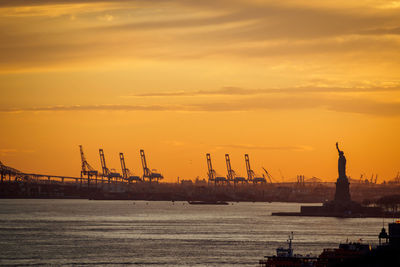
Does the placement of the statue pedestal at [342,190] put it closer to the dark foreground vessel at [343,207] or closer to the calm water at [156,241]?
the dark foreground vessel at [343,207]

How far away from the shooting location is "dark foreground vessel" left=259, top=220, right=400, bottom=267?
5700 centimetres

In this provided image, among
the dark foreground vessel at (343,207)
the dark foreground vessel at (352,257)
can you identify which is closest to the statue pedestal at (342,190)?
the dark foreground vessel at (343,207)

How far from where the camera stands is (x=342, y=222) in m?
148

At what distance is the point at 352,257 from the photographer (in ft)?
217

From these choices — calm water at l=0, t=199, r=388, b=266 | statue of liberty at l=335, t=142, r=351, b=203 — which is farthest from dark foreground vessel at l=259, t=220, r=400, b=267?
statue of liberty at l=335, t=142, r=351, b=203

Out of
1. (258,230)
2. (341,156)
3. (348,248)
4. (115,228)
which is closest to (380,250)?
(348,248)

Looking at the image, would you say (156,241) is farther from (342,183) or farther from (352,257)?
(342,183)

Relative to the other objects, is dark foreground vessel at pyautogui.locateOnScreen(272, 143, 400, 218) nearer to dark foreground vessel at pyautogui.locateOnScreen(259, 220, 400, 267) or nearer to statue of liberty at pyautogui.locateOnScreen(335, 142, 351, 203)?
statue of liberty at pyautogui.locateOnScreen(335, 142, 351, 203)

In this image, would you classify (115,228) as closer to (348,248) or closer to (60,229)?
(60,229)

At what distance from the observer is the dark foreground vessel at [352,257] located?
187 ft

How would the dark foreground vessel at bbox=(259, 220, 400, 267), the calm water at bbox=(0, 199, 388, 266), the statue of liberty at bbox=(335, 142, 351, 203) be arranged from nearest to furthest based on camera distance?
1. the dark foreground vessel at bbox=(259, 220, 400, 267)
2. the calm water at bbox=(0, 199, 388, 266)
3. the statue of liberty at bbox=(335, 142, 351, 203)

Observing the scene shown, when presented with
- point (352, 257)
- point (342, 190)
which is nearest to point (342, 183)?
point (342, 190)

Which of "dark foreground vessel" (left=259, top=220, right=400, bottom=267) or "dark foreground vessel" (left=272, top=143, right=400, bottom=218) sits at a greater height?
"dark foreground vessel" (left=272, top=143, right=400, bottom=218)

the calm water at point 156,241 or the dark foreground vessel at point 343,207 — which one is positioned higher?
the dark foreground vessel at point 343,207
